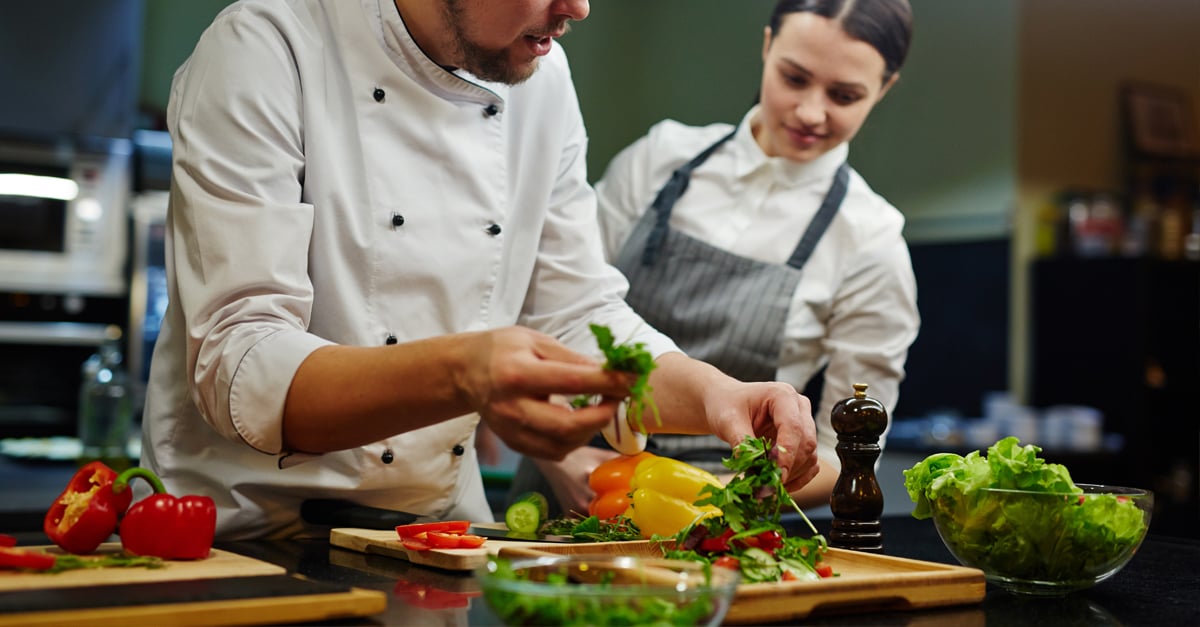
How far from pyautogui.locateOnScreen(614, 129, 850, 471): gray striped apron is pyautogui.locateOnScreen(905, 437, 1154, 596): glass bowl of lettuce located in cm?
86

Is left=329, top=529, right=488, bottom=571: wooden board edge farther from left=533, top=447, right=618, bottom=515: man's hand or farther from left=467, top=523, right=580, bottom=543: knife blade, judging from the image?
left=533, top=447, right=618, bottom=515: man's hand

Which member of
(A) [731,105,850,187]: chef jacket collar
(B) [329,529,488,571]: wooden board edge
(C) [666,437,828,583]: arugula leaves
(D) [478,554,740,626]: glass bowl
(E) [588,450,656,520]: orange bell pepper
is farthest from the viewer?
(A) [731,105,850,187]: chef jacket collar

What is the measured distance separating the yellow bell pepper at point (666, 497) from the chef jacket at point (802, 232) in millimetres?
676

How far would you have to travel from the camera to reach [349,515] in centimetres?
159

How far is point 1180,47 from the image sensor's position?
5.69m

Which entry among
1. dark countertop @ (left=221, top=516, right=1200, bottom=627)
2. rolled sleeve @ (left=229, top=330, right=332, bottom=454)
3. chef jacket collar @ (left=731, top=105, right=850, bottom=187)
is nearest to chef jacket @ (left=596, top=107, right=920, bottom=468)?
chef jacket collar @ (left=731, top=105, right=850, bottom=187)

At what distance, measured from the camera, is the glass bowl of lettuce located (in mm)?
1252

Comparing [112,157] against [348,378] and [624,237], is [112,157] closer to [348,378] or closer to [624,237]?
[624,237]

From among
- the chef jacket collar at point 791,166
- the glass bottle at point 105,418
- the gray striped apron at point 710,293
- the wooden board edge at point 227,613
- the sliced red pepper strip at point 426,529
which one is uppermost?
the chef jacket collar at point 791,166

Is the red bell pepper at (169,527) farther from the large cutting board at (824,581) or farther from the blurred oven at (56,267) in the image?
the blurred oven at (56,267)

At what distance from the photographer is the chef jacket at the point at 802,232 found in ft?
7.32

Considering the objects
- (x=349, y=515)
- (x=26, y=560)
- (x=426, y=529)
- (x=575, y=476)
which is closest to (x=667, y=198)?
(x=575, y=476)

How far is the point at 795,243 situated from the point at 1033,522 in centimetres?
109

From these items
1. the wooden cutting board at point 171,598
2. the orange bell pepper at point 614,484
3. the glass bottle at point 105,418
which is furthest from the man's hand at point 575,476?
the glass bottle at point 105,418
